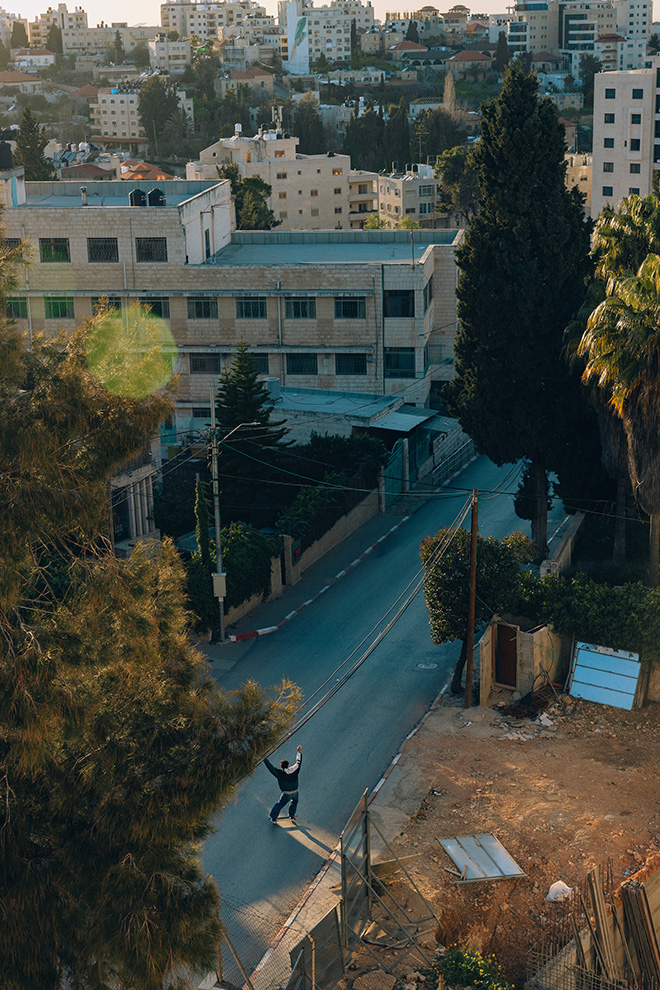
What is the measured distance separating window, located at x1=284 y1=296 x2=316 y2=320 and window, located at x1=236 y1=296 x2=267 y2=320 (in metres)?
0.98

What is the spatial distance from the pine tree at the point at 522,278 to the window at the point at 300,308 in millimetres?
15100

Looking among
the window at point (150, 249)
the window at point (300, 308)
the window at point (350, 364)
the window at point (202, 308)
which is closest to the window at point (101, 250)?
the window at point (150, 249)

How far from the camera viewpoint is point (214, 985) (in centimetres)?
1712

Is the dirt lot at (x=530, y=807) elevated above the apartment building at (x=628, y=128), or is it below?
below

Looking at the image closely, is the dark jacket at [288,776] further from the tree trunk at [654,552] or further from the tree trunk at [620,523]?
the tree trunk at [620,523]

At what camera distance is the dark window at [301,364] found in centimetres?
4769

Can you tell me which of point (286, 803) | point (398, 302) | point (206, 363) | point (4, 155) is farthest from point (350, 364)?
point (4, 155)

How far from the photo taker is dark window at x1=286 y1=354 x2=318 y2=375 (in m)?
47.7

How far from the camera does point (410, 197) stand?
113688 mm

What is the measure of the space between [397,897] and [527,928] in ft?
7.17

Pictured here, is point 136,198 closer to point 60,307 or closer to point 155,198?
point 155,198

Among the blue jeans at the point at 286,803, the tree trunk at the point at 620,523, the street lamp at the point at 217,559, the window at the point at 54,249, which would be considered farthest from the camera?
the window at the point at 54,249

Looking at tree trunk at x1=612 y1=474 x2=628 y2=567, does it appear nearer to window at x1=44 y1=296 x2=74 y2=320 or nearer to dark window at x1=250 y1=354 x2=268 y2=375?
dark window at x1=250 y1=354 x2=268 y2=375

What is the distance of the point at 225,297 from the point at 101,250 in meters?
6.20
